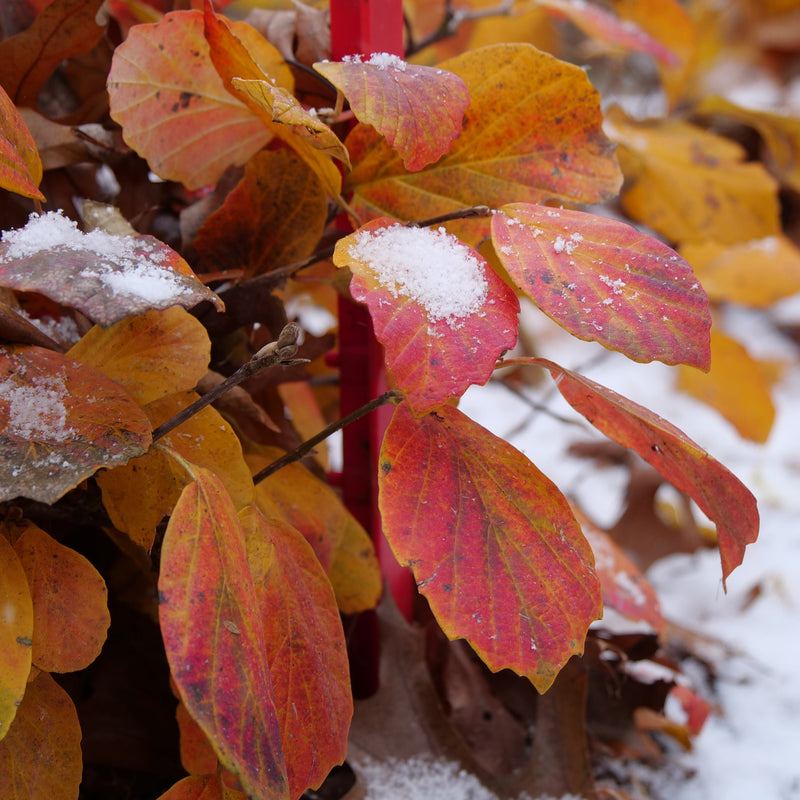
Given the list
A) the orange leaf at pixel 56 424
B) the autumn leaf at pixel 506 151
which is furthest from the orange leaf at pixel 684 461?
the orange leaf at pixel 56 424

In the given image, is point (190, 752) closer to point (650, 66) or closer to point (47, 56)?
point (47, 56)

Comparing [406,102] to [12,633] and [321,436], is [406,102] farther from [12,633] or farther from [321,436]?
[12,633]

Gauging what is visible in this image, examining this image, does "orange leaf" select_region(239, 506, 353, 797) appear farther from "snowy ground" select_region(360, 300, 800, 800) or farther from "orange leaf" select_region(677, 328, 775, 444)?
"orange leaf" select_region(677, 328, 775, 444)

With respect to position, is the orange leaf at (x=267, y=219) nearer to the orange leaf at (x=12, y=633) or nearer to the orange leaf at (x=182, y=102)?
the orange leaf at (x=182, y=102)

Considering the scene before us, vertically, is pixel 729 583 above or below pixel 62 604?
below

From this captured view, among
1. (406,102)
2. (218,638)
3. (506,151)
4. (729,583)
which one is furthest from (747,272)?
(218,638)

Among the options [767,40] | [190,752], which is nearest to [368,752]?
[190,752]
